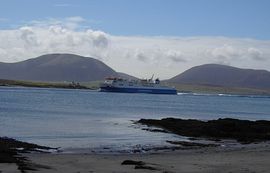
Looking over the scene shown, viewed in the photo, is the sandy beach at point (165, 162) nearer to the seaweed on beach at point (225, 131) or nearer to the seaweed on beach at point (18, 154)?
the seaweed on beach at point (18, 154)

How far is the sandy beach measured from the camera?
17250mm

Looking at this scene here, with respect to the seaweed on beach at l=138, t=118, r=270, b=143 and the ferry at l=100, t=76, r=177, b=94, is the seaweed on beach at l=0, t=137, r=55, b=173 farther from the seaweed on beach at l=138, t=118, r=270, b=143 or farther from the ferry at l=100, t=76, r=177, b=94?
the ferry at l=100, t=76, r=177, b=94

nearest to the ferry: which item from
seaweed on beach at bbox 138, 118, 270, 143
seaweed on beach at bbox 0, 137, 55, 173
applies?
seaweed on beach at bbox 138, 118, 270, 143

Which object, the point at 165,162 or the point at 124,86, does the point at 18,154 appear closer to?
the point at 165,162

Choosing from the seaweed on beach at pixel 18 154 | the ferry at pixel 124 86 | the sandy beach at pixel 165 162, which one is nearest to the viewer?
the seaweed on beach at pixel 18 154

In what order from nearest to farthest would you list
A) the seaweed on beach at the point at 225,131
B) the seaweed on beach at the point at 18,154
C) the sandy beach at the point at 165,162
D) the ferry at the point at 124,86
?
1. the seaweed on beach at the point at 18,154
2. the sandy beach at the point at 165,162
3. the seaweed on beach at the point at 225,131
4. the ferry at the point at 124,86

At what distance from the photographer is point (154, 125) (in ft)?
151

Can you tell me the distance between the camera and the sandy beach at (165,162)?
17250 millimetres

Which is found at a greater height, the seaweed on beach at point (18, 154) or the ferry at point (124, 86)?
the ferry at point (124, 86)

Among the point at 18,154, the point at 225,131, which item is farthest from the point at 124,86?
the point at 18,154

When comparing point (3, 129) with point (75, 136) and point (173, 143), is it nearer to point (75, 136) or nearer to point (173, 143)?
point (75, 136)

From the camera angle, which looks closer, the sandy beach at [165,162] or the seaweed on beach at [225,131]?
the sandy beach at [165,162]

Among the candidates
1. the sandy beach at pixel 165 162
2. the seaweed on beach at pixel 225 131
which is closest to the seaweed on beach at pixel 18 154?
the sandy beach at pixel 165 162

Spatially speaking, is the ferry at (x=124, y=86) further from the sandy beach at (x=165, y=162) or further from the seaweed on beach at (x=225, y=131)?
the sandy beach at (x=165, y=162)
